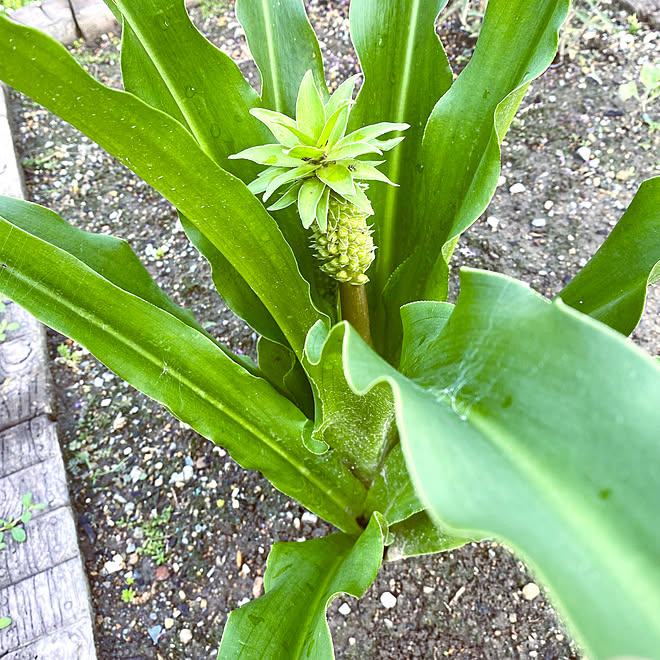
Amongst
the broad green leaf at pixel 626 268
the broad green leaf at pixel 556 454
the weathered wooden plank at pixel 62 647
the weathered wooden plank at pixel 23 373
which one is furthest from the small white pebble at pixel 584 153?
the weathered wooden plank at pixel 62 647

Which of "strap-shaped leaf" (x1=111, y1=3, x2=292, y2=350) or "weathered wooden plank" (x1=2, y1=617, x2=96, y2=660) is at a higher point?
"strap-shaped leaf" (x1=111, y1=3, x2=292, y2=350)

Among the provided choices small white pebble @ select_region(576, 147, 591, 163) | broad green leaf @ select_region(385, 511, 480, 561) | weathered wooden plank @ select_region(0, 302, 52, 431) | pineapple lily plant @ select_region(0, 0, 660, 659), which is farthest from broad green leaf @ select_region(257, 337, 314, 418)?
small white pebble @ select_region(576, 147, 591, 163)

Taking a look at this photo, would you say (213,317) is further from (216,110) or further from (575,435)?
(575,435)

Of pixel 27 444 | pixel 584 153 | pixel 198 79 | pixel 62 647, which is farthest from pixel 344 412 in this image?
pixel 584 153

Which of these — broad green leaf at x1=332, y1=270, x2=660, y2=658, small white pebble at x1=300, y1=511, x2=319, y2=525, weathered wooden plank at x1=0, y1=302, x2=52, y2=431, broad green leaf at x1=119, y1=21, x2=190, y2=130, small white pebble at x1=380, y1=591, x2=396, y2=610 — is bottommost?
broad green leaf at x1=332, y1=270, x2=660, y2=658

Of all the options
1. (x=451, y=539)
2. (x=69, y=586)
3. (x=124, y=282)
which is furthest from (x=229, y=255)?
(x=69, y=586)

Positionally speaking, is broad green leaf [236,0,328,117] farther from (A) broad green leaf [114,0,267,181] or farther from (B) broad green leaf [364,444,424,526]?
(B) broad green leaf [364,444,424,526]

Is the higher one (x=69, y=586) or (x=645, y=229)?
(x=69, y=586)
